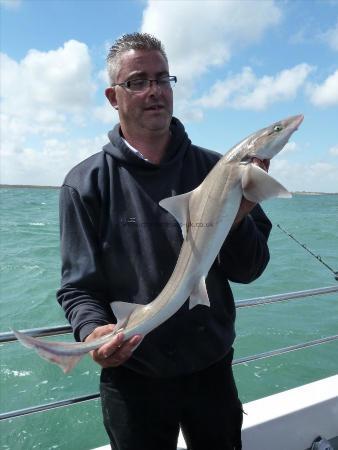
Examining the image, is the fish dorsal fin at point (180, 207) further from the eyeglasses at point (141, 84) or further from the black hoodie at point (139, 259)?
the eyeglasses at point (141, 84)

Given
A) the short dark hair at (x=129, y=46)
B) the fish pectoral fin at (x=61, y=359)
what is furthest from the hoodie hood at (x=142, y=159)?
the fish pectoral fin at (x=61, y=359)

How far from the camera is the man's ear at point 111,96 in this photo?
2.32 meters

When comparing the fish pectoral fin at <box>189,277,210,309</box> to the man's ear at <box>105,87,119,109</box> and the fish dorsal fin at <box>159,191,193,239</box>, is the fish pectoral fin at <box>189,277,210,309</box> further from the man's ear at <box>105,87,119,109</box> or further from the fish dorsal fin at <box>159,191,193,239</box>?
the man's ear at <box>105,87,119,109</box>

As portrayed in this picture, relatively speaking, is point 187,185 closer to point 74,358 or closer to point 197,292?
point 197,292

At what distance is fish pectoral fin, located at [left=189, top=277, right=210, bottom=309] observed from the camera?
195 cm

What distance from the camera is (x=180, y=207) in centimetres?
198

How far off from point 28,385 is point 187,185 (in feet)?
22.8

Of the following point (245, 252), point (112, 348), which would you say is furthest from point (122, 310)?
point (245, 252)

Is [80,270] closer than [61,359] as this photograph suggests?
No

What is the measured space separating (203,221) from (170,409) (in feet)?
3.17

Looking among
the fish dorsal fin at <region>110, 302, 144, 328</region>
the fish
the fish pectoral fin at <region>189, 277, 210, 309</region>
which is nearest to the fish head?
the fish

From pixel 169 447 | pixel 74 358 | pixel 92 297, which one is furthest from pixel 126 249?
pixel 169 447

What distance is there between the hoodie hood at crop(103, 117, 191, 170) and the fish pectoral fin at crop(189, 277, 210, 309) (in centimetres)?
70

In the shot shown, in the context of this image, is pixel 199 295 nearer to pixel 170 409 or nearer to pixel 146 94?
pixel 170 409
